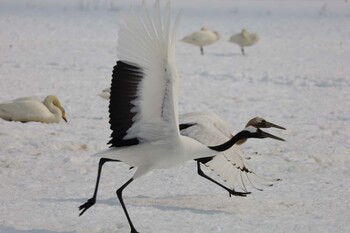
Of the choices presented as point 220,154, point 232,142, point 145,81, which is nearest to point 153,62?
point 145,81

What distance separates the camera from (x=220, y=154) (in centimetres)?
527

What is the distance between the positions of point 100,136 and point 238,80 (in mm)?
5132

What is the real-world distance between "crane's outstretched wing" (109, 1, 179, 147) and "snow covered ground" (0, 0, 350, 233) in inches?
24.1

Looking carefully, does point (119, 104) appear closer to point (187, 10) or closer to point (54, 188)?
point (54, 188)

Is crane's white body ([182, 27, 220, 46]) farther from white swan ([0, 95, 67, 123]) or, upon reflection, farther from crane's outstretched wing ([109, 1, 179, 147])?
crane's outstretched wing ([109, 1, 179, 147])

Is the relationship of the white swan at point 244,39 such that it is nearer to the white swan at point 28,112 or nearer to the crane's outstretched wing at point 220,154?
the white swan at point 28,112

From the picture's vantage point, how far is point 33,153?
22.5 feet

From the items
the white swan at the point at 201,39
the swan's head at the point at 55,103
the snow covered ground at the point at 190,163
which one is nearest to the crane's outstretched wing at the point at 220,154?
the snow covered ground at the point at 190,163

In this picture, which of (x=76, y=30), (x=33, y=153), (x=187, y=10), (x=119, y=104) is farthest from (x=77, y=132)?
(x=187, y=10)

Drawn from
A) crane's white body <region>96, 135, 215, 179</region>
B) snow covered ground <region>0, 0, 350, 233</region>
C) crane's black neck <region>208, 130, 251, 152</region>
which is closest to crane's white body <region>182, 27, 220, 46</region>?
snow covered ground <region>0, 0, 350, 233</region>

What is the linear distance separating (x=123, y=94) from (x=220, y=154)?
1151mm

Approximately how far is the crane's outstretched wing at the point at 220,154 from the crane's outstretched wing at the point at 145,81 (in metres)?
0.72

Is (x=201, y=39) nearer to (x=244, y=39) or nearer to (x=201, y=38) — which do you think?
(x=201, y=38)

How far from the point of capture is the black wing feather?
430 cm
